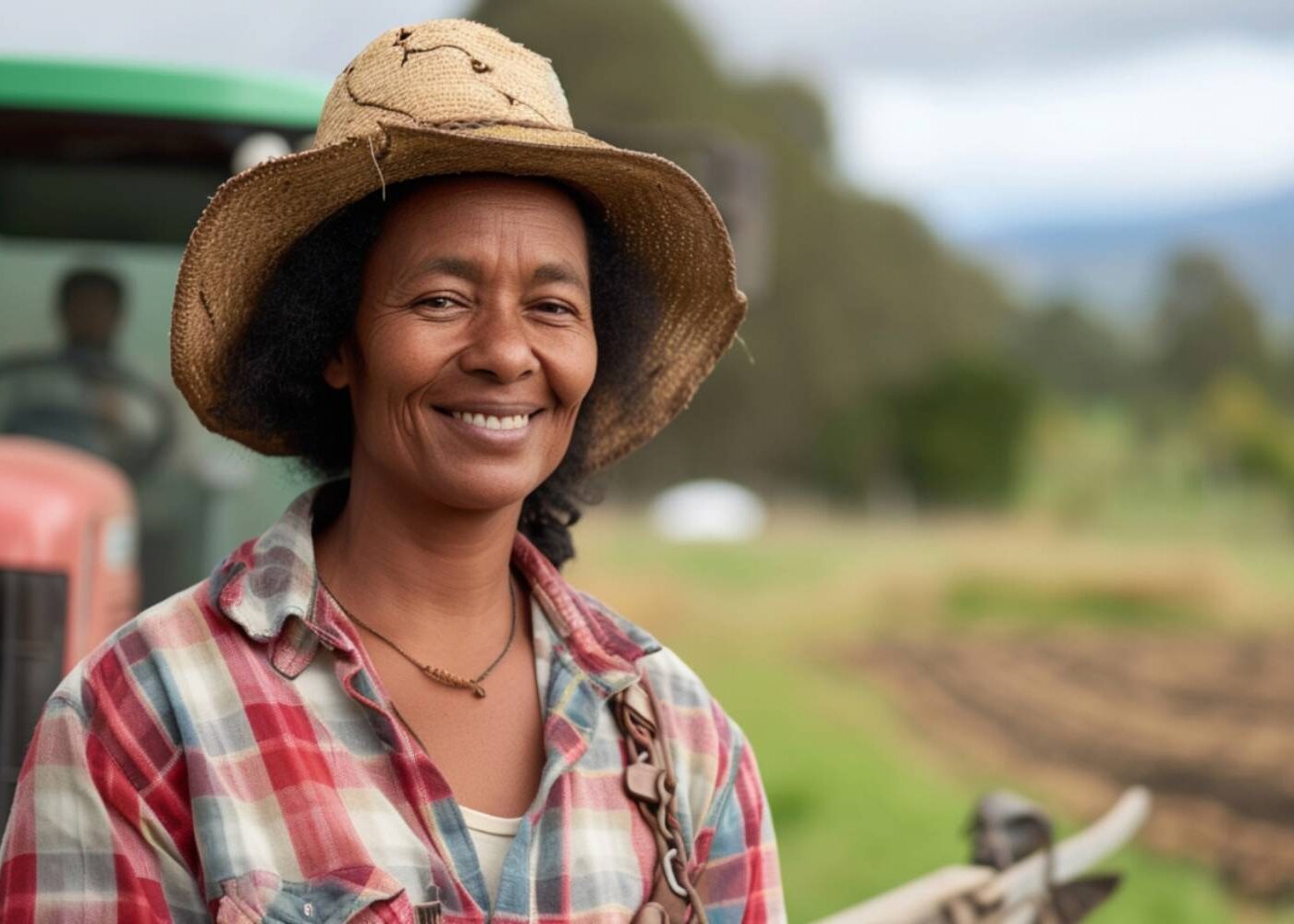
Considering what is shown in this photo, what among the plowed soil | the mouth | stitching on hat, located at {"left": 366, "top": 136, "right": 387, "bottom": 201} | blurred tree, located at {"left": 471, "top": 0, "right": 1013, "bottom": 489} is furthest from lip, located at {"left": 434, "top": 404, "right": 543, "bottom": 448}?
blurred tree, located at {"left": 471, "top": 0, "right": 1013, "bottom": 489}

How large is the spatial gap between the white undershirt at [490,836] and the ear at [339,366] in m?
0.46

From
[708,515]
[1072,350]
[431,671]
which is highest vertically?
[1072,350]

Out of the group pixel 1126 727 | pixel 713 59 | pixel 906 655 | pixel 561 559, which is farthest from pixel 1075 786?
pixel 713 59

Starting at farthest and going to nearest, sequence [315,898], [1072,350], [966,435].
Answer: [1072,350]
[966,435]
[315,898]

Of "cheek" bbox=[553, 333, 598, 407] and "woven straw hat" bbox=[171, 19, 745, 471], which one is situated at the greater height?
"woven straw hat" bbox=[171, 19, 745, 471]

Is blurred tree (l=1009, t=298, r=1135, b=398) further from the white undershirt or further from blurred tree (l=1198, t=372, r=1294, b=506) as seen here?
the white undershirt

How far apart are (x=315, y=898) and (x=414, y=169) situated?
67 cm

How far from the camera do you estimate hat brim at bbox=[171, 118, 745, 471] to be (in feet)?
5.97

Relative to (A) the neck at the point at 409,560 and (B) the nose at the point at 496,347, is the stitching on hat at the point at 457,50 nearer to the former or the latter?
(B) the nose at the point at 496,347

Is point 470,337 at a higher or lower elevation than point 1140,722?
higher

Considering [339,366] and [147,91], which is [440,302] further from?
[147,91]

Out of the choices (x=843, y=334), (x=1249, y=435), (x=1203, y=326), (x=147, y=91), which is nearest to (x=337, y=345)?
(x=147, y=91)

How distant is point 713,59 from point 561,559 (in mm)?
40288

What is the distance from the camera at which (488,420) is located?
1860 mm
